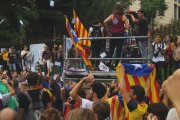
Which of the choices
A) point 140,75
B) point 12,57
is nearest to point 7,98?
point 140,75

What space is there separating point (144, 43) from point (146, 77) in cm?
327

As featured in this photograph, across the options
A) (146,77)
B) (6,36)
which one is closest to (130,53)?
(146,77)

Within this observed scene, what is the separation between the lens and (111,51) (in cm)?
1341

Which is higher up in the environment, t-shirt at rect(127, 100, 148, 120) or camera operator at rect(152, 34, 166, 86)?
camera operator at rect(152, 34, 166, 86)

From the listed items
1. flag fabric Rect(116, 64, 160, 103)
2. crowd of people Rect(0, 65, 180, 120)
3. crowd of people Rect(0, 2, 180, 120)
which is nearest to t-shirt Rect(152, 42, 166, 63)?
crowd of people Rect(0, 2, 180, 120)

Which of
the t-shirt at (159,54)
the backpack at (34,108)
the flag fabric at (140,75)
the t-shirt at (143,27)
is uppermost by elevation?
the t-shirt at (143,27)

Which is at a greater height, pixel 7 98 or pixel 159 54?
pixel 159 54

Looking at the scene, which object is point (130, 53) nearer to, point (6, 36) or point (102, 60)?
point (102, 60)

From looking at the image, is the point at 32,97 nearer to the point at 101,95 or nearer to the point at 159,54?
the point at 101,95

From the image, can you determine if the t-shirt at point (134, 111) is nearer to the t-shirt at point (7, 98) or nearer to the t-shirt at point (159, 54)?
the t-shirt at point (7, 98)

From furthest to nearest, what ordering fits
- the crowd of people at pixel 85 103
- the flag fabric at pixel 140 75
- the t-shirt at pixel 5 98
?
1. the flag fabric at pixel 140 75
2. the t-shirt at pixel 5 98
3. the crowd of people at pixel 85 103

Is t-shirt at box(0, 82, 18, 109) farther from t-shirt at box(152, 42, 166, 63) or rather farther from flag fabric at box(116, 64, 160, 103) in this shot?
t-shirt at box(152, 42, 166, 63)

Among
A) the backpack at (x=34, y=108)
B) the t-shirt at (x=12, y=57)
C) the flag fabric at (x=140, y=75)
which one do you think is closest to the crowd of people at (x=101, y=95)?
the backpack at (x=34, y=108)

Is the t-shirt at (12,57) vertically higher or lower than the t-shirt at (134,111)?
higher
